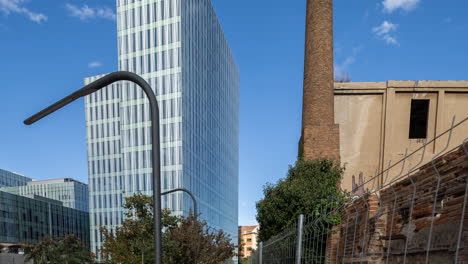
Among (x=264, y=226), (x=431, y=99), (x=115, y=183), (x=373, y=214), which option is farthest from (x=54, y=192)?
(x=373, y=214)

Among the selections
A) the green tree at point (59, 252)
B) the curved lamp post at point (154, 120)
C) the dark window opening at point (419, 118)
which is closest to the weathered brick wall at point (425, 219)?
the curved lamp post at point (154, 120)

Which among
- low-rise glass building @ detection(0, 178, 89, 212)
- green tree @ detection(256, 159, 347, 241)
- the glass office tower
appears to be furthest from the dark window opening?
low-rise glass building @ detection(0, 178, 89, 212)

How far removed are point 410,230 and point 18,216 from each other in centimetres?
5917

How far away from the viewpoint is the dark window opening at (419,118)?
17.3m

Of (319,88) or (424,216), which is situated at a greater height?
(319,88)

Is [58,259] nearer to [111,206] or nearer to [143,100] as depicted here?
[143,100]

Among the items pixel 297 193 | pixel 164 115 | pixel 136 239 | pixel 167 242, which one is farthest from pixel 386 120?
pixel 164 115

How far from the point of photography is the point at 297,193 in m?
13.7

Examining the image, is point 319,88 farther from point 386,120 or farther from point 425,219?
point 425,219

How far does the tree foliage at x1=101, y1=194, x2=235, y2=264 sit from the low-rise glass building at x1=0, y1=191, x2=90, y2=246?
3296 centimetres

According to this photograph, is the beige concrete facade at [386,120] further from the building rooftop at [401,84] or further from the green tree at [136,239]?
the green tree at [136,239]

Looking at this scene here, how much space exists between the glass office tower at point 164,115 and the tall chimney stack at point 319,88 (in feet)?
102

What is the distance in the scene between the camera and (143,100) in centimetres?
4991

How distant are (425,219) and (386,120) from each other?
15.0 metres
